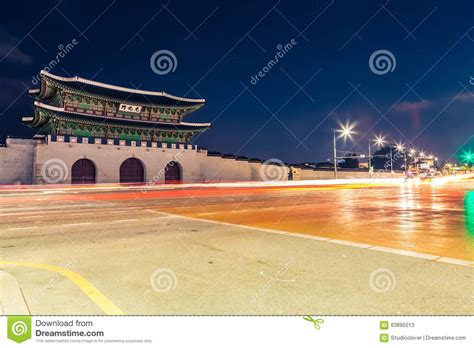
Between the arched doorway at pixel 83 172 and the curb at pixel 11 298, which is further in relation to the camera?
the arched doorway at pixel 83 172

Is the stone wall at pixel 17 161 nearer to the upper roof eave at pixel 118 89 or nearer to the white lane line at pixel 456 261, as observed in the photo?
the upper roof eave at pixel 118 89

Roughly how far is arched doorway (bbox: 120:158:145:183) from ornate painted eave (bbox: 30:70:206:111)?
23.4 feet

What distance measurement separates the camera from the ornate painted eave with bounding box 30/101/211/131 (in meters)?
33.8

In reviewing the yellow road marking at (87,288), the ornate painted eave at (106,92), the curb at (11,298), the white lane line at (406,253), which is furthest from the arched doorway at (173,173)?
the curb at (11,298)

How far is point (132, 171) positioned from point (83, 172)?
5.44 metres

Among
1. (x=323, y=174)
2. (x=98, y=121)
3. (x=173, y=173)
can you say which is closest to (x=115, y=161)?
(x=98, y=121)

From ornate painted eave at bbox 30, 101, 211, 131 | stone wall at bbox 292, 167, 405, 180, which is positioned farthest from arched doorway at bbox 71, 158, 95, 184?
stone wall at bbox 292, 167, 405, 180

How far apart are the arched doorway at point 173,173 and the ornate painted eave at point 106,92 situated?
7.47 meters

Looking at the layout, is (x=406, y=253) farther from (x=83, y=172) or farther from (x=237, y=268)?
(x=83, y=172)

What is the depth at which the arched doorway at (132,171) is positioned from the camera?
3888 cm

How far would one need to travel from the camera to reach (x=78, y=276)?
4.68 m

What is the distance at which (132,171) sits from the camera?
39.5 meters
